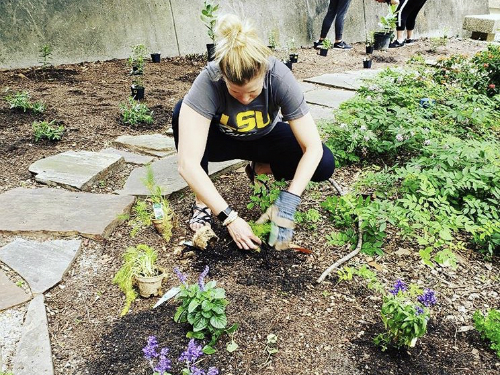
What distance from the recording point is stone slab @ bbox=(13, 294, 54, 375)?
5.53ft

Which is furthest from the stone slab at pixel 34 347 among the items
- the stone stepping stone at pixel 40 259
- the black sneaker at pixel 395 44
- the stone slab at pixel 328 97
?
the black sneaker at pixel 395 44

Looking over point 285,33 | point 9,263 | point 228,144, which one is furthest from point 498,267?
point 285,33

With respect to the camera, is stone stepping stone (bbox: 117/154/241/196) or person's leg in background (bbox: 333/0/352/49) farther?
person's leg in background (bbox: 333/0/352/49)

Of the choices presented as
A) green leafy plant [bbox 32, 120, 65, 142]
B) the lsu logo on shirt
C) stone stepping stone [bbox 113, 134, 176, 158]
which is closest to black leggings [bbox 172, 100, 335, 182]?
the lsu logo on shirt

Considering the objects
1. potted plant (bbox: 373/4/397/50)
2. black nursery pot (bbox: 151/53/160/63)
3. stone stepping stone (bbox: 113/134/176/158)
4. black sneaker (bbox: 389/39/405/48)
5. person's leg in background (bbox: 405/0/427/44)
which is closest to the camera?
stone stepping stone (bbox: 113/134/176/158)

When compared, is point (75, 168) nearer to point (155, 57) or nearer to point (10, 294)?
point (10, 294)

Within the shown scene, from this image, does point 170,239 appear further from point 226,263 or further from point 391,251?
point 391,251

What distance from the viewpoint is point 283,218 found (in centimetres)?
219

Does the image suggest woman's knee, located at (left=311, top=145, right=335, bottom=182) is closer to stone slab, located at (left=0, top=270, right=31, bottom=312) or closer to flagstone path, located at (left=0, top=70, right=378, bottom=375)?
flagstone path, located at (left=0, top=70, right=378, bottom=375)

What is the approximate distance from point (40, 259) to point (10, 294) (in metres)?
0.27

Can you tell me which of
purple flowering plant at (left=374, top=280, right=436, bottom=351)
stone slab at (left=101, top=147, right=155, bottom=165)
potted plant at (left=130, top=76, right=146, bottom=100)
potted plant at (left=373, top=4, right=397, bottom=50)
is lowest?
purple flowering plant at (left=374, top=280, right=436, bottom=351)

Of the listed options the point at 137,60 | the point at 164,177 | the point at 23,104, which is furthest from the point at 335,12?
the point at 164,177

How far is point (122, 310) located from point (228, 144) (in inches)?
43.5

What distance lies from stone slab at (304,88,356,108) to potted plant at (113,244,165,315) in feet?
10.1
